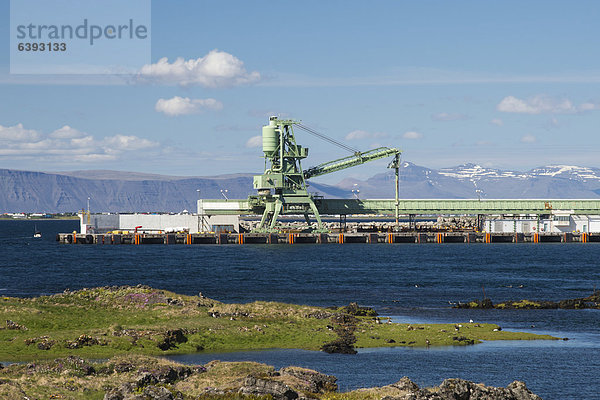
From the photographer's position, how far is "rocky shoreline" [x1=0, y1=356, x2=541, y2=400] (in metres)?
30.7

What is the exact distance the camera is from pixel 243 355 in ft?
154

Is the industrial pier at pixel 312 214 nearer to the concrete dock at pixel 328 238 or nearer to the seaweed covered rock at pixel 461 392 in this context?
the concrete dock at pixel 328 238

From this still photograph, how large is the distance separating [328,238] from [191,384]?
457ft

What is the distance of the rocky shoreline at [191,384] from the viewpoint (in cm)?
3072

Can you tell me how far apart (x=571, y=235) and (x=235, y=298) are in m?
126

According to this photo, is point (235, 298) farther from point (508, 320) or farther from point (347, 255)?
point (347, 255)

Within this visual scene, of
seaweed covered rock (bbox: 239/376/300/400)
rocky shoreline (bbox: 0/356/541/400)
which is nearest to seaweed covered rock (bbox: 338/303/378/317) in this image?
rocky shoreline (bbox: 0/356/541/400)

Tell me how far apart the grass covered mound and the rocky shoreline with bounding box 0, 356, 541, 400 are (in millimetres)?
8483

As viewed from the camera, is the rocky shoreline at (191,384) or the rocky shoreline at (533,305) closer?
the rocky shoreline at (191,384)

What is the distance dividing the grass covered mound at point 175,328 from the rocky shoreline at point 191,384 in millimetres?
8483

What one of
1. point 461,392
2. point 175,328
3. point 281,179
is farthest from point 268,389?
point 281,179

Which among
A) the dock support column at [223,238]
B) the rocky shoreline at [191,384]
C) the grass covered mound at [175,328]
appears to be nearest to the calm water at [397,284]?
the grass covered mound at [175,328]

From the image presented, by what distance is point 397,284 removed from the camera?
8712 cm

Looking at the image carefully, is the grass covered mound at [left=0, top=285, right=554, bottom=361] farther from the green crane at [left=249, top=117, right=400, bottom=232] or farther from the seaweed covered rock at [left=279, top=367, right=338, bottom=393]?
the green crane at [left=249, top=117, right=400, bottom=232]
